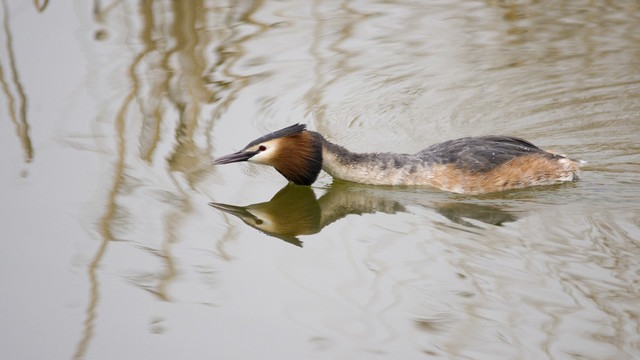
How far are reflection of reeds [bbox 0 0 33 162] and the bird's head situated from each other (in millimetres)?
1964

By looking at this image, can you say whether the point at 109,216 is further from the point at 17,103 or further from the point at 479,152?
the point at 479,152

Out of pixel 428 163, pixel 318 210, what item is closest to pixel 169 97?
pixel 318 210

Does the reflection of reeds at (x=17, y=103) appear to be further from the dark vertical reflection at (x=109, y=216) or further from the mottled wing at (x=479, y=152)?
the mottled wing at (x=479, y=152)

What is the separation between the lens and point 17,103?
8.52 meters

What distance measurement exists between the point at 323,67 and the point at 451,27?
6.84ft

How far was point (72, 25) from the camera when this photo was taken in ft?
35.0

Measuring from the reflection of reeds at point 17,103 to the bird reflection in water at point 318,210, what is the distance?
83.5 inches

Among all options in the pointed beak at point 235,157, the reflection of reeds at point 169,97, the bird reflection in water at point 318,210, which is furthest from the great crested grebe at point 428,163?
the reflection of reeds at point 169,97

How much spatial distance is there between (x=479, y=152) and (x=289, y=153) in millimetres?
1566

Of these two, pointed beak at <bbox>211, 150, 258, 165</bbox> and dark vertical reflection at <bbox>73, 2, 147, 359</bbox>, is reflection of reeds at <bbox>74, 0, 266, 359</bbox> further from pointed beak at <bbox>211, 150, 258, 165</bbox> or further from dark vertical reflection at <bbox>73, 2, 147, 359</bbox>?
pointed beak at <bbox>211, 150, 258, 165</bbox>

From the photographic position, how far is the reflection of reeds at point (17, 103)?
7.66 metres

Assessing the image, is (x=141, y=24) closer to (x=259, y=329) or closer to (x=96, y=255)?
(x=96, y=255)

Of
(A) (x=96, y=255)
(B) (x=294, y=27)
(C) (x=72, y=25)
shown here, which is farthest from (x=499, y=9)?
(A) (x=96, y=255)

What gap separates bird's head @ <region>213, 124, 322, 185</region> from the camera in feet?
22.5
